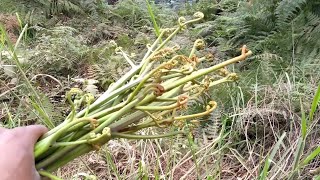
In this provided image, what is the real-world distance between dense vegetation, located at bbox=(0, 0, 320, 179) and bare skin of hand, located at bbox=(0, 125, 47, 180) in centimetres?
24

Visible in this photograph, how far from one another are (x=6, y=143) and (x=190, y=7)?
276cm

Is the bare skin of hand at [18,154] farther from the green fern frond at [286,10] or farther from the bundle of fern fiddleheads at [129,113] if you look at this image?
the green fern frond at [286,10]

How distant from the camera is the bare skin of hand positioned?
586mm

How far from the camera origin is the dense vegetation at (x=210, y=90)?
1255mm

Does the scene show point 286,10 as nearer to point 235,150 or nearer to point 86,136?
point 235,150

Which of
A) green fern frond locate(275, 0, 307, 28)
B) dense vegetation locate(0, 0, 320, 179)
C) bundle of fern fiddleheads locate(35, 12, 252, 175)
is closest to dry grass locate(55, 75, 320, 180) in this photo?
dense vegetation locate(0, 0, 320, 179)

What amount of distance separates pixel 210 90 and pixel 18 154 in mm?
1105

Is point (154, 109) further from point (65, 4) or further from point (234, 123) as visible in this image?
point (65, 4)

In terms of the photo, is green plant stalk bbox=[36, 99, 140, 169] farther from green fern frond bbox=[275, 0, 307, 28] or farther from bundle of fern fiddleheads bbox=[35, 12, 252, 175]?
green fern frond bbox=[275, 0, 307, 28]

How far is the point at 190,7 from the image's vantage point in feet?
10.8

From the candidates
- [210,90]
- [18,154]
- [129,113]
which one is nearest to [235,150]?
[210,90]

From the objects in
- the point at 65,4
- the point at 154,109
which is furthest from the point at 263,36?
the point at 154,109

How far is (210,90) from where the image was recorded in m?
1.66

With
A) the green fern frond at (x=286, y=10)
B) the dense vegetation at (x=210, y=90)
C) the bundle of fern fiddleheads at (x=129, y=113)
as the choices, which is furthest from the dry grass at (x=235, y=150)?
the green fern frond at (x=286, y=10)
